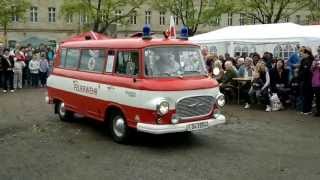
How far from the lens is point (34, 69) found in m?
24.4

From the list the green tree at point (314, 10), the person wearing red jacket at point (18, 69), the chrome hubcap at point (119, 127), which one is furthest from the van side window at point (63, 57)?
the green tree at point (314, 10)

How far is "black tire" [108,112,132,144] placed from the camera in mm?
10719

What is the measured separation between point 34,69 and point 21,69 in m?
0.91

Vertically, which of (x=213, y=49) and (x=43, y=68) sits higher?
(x=213, y=49)

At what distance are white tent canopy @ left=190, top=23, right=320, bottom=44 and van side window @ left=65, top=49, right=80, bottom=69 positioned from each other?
11389 mm

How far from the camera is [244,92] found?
17469 millimetres

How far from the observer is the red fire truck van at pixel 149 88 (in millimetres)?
10062

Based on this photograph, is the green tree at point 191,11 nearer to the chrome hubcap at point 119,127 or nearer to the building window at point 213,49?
the building window at point 213,49

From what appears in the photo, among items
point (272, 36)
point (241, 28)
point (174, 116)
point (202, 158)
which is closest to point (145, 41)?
point (174, 116)

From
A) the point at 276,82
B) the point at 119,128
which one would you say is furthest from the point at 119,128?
the point at 276,82

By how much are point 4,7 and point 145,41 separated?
36.1 meters

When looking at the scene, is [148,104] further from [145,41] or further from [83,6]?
[83,6]

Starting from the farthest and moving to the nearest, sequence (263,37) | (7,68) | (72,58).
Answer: (263,37) → (7,68) → (72,58)

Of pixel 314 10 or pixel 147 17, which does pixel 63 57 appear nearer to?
pixel 314 10
